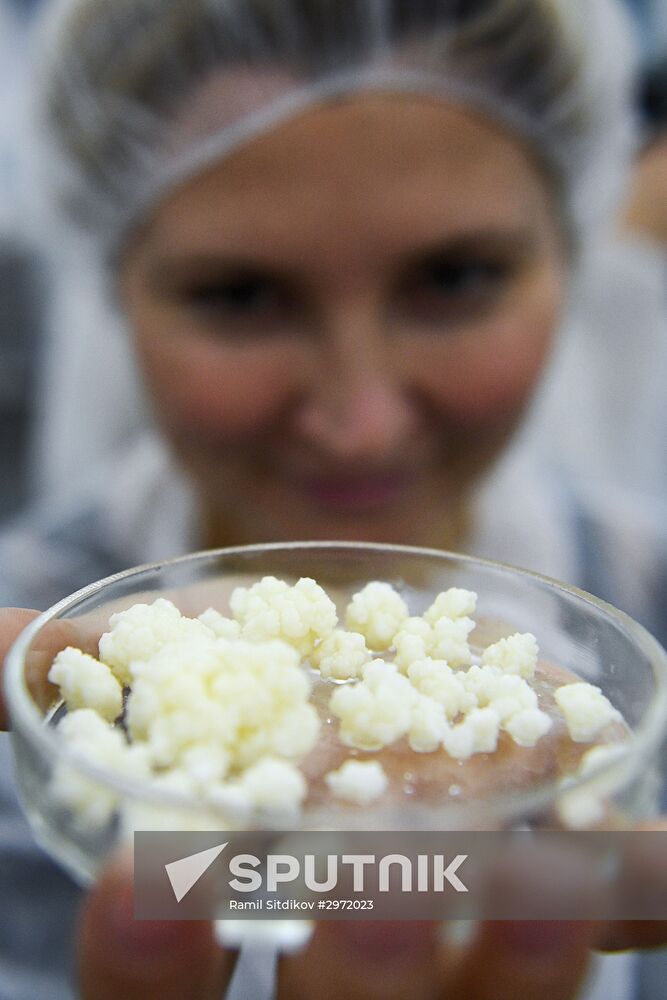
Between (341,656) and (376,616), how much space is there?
0.04m

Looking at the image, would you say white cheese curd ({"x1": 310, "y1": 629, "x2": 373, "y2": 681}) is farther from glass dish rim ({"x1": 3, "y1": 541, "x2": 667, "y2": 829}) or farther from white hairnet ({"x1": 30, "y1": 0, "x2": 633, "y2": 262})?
white hairnet ({"x1": 30, "y1": 0, "x2": 633, "y2": 262})

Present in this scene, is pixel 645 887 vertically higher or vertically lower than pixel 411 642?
lower

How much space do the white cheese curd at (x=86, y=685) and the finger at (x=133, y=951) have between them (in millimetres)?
87

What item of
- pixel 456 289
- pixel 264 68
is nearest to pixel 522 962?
pixel 456 289

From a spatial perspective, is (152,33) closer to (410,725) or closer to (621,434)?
(410,725)

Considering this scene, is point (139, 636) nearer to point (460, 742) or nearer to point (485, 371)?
point (460, 742)

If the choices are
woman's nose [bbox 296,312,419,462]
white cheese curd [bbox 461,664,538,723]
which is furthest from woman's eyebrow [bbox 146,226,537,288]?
white cheese curd [bbox 461,664,538,723]

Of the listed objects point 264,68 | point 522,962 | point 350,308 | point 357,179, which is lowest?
point 522,962

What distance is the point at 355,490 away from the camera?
3.65ft

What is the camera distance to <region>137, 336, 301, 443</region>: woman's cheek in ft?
3.51

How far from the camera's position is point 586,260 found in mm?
1379

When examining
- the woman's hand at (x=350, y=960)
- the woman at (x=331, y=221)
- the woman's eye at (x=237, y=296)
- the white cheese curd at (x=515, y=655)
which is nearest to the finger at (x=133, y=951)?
the woman's hand at (x=350, y=960)

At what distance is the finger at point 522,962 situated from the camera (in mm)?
409

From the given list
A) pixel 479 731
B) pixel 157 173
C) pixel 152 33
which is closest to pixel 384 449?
pixel 157 173
